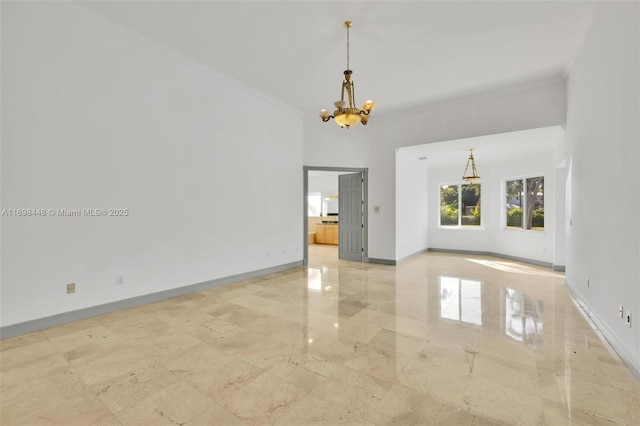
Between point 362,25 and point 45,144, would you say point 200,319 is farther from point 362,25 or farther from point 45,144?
point 362,25

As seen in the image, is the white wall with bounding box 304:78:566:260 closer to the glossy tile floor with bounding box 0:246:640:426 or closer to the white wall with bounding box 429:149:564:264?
the white wall with bounding box 429:149:564:264

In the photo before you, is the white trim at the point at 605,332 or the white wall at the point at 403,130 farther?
the white wall at the point at 403,130

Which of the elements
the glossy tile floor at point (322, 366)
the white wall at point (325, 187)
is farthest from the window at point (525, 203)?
the white wall at point (325, 187)

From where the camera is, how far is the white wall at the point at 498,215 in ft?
23.3

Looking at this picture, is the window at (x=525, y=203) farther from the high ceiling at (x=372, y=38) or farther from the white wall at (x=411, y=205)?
the high ceiling at (x=372, y=38)

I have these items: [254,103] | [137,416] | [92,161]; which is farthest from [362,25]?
[137,416]

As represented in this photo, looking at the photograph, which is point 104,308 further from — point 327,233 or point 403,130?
point 327,233

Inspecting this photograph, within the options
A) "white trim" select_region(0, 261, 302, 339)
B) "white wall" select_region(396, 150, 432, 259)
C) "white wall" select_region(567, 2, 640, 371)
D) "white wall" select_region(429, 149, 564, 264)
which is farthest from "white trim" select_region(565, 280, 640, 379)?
"white trim" select_region(0, 261, 302, 339)

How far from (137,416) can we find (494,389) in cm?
248

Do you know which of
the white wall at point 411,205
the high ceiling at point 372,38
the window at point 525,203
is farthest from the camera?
the window at point 525,203

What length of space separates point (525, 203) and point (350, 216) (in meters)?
4.86

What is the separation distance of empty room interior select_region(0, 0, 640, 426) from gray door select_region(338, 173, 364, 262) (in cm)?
124

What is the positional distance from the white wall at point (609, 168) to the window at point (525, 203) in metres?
3.70

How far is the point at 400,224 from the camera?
733cm
